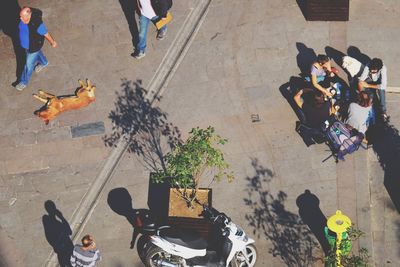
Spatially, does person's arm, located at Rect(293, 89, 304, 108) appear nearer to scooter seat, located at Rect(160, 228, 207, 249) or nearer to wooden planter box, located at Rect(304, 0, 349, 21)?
wooden planter box, located at Rect(304, 0, 349, 21)

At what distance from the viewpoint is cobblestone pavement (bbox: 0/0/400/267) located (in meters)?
13.1

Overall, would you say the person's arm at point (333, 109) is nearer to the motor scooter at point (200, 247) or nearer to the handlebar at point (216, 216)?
the handlebar at point (216, 216)

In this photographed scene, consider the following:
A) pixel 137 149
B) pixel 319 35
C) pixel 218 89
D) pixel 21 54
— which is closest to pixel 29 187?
pixel 137 149

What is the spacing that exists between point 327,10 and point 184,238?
239 inches

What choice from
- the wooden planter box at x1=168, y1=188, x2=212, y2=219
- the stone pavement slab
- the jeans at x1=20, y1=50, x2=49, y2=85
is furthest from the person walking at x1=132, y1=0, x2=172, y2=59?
the wooden planter box at x1=168, y1=188, x2=212, y2=219

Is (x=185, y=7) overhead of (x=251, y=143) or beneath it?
overhead

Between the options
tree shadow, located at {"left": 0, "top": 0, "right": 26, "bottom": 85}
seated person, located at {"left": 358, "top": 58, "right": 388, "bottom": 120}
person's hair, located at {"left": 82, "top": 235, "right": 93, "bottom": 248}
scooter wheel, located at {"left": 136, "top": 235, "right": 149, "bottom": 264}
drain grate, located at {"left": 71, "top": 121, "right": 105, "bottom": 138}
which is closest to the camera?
person's hair, located at {"left": 82, "top": 235, "right": 93, "bottom": 248}

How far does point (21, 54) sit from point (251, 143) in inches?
215

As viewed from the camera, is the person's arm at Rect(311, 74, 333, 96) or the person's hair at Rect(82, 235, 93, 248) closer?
the person's hair at Rect(82, 235, 93, 248)

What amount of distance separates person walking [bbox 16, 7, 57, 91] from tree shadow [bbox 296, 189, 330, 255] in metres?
6.06

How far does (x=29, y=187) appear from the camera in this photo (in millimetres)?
13703

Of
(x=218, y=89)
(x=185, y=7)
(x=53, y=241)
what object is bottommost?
(x=53, y=241)

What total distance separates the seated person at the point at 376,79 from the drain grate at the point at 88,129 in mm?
5284

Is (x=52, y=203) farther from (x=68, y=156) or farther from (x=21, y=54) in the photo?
(x=21, y=54)
